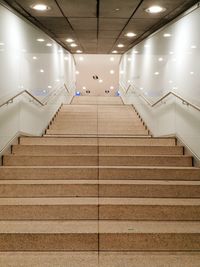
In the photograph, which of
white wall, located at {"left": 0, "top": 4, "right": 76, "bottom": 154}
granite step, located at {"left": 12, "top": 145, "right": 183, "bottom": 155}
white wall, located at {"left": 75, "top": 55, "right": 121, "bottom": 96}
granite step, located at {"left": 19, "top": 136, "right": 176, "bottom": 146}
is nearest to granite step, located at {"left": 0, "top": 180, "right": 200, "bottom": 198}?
white wall, located at {"left": 0, "top": 4, "right": 76, "bottom": 154}

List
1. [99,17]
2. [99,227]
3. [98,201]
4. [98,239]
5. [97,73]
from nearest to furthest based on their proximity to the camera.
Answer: [98,239] → [99,227] → [98,201] → [99,17] → [97,73]

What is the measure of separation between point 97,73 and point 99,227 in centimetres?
1792

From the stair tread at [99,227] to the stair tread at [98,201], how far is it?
26 cm

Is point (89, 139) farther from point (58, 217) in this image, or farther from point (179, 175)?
point (58, 217)

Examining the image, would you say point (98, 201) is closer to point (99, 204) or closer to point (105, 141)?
point (99, 204)

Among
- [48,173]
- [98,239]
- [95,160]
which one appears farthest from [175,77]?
[98,239]

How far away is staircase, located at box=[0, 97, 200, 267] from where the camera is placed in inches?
141

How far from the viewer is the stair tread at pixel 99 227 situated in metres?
3.74

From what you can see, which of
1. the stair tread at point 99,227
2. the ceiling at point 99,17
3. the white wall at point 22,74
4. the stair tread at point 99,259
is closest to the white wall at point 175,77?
the ceiling at point 99,17

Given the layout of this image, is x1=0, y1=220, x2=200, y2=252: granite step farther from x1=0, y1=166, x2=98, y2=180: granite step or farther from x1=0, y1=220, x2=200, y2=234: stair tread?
x1=0, y1=166, x2=98, y2=180: granite step

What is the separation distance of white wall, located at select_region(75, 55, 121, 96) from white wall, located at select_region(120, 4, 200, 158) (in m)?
11.6

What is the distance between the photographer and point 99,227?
3879 mm

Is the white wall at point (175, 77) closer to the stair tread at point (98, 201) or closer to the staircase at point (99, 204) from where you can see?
the staircase at point (99, 204)

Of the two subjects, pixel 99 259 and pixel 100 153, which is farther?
pixel 100 153
